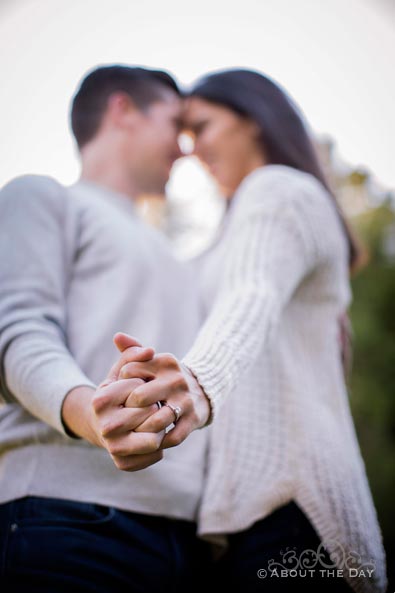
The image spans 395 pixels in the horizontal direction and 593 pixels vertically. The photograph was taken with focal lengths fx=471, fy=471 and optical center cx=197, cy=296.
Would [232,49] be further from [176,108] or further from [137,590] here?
[137,590]

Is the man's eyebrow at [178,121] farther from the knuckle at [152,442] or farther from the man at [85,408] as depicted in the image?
the knuckle at [152,442]

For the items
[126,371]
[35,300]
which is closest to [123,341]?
[126,371]

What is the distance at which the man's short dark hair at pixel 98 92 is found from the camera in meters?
1.44

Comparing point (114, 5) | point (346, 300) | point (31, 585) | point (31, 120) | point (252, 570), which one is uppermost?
point (114, 5)

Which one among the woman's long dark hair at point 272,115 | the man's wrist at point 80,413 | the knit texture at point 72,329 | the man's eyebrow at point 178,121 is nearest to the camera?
the man's wrist at point 80,413

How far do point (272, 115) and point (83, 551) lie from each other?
1400 mm

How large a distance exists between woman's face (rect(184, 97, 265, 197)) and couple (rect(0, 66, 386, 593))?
1.22 ft

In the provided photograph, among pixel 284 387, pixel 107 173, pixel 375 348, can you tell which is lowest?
pixel 375 348

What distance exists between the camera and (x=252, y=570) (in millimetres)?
1038

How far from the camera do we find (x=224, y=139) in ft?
5.57

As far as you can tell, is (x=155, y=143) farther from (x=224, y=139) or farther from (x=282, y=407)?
(x=282, y=407)

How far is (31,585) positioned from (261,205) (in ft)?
3.09

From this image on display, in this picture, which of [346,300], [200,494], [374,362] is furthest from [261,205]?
[374,362]

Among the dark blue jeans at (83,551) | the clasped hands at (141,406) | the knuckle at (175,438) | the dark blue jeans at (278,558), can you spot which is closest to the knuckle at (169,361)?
the clasped hands at (141,406)
